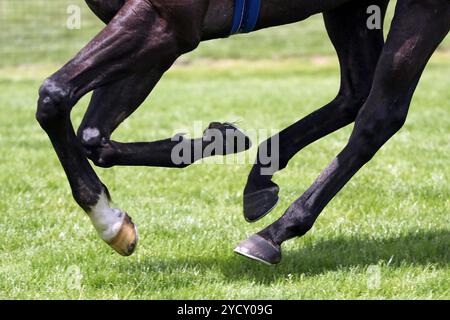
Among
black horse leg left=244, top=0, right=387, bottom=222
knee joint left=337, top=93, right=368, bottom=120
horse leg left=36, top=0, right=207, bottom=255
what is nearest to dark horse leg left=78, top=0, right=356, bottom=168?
horse leg left=36, top=0, right=207, bottom=255

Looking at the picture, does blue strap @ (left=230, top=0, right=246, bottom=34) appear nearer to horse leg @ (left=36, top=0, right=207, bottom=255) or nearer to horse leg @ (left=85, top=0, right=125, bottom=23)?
horse leg @ (left=36, top=0, right=207, bottom=255)

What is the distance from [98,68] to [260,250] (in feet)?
3.69

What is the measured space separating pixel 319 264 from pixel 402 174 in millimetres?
2577

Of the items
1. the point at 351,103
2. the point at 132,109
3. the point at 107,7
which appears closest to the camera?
the point at 107,7

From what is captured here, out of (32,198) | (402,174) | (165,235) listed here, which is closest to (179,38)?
(165,235)

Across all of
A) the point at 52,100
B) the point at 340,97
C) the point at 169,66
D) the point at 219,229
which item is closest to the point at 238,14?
the point at 169,66

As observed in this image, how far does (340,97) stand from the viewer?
4.59 metres

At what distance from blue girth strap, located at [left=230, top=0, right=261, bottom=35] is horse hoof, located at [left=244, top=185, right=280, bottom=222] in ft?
3.13

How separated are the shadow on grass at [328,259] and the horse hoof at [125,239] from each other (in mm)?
361

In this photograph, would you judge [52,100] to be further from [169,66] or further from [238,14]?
[238,14]

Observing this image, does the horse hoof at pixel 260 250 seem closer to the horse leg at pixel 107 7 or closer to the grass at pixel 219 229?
the grass at pixel 219 229

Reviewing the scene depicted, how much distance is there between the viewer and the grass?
393cm

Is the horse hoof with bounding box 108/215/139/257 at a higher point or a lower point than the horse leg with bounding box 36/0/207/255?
lower
